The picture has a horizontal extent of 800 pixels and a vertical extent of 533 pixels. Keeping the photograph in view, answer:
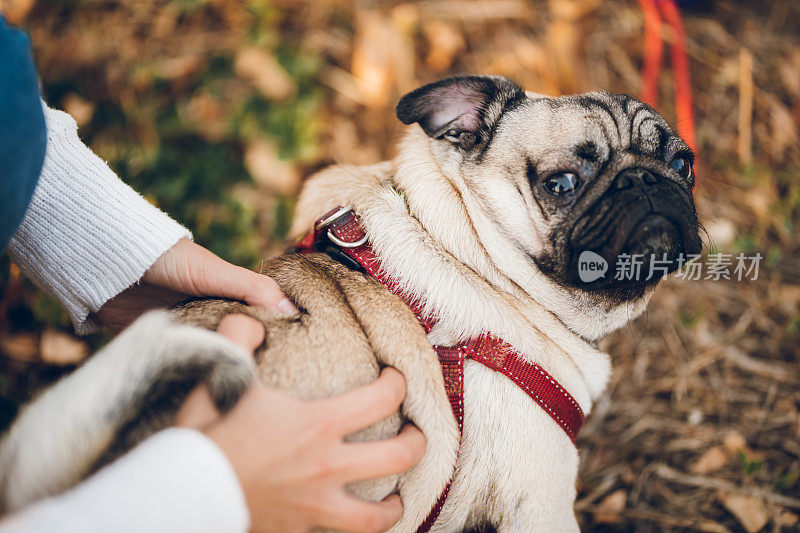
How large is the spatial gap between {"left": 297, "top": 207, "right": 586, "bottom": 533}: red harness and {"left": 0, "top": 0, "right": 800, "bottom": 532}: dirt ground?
1.10 metres

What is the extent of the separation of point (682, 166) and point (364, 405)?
165 cm

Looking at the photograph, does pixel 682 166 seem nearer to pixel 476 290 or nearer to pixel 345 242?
pixel 476 290

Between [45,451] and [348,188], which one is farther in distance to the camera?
[348,188]

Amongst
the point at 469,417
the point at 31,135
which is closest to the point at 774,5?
the point at 469,417

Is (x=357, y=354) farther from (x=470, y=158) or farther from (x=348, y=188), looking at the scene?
(x=470, y=158)

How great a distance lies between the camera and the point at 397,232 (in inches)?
74.5

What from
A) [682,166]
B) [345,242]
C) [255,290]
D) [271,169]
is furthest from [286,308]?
[271,169]

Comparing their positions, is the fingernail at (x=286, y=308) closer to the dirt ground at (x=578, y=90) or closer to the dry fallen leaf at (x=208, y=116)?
the dirt ground at (x=578, y=90)

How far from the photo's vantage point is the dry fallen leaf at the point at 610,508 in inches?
100

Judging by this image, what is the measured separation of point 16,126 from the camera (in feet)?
4.86

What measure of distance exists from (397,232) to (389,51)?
2.48 m

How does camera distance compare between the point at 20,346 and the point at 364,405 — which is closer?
the point at 364,405

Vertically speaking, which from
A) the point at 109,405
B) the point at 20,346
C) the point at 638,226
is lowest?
the point at 20,346

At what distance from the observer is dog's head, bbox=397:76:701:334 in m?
1.79
